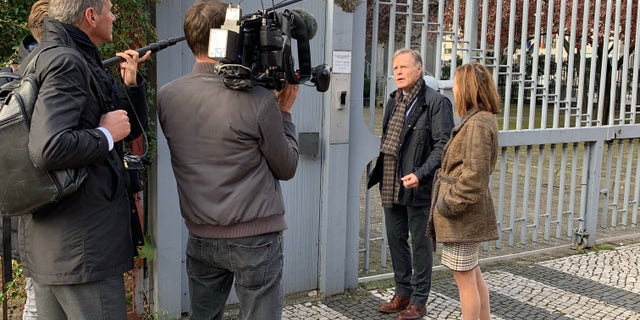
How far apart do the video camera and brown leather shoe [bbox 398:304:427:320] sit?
2.48 metres

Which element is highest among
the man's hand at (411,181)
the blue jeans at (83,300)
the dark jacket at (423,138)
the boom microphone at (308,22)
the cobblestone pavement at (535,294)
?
the boom microphone at (308,22)

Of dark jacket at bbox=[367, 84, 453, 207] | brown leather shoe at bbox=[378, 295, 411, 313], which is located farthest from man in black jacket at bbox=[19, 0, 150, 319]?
brown leather shoe at bbox=[378, 295, 411, 313]

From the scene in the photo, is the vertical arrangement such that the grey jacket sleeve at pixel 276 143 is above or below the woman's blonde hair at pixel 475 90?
below

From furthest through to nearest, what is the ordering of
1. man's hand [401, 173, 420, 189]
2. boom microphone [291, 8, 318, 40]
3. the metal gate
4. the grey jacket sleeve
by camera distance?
the metal gate → man's hand [401, 173, 420, 189] → boom microphone [291, 8, 318, 40] → the grey jacket sleeve

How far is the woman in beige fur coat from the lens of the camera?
3.80 metres

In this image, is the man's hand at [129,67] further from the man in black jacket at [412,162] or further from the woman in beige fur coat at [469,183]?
the man in black jacket at [412,162]

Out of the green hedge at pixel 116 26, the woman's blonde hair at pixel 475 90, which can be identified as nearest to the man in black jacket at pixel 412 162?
the woman's blonde hair at pixel 475 90

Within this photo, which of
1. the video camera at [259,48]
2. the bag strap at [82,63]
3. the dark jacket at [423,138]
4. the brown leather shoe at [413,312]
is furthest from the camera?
the brown leather shoe at [413,312]

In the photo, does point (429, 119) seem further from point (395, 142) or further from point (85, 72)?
point (85, 72)

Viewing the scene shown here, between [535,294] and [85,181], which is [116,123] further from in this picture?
[535,294]

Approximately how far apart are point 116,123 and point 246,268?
807mm

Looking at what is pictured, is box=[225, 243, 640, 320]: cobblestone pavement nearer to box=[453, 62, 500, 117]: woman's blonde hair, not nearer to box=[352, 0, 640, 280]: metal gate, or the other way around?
box=[352, 0, 640, 280]: metal gate

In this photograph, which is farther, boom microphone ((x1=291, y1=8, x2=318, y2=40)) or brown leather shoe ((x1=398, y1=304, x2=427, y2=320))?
brown leather shoe ((x1=398, y1=304, x2=427, y2=320))

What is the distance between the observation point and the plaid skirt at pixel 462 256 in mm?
3961
